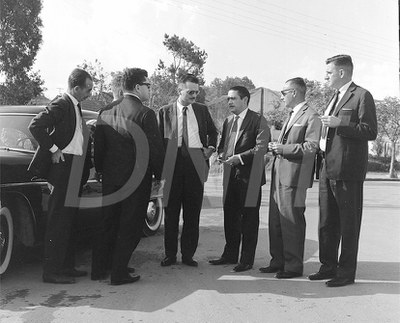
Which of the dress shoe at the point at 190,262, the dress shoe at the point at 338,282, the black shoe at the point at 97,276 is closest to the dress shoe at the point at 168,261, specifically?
the dress shoe at the point at 190,262

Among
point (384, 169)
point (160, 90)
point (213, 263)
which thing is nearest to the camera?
point (213, 263)

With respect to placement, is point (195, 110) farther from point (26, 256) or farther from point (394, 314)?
point (394, 314)

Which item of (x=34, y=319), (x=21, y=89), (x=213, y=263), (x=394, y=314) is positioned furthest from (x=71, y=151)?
(x=21, y=89)

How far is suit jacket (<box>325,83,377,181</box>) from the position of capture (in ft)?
14.8

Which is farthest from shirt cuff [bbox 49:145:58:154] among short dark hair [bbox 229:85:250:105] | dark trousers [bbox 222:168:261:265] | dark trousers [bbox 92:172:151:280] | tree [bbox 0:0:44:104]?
tree [bbox 0:0:44:104]

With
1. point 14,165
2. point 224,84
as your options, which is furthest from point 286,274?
point 224,84

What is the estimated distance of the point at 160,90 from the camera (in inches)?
1464

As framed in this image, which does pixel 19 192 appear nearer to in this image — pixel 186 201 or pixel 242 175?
pixel 186 201

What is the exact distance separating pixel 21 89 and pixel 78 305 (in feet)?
82.5

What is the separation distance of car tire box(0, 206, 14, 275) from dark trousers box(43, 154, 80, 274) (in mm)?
325

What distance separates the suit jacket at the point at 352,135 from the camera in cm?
450

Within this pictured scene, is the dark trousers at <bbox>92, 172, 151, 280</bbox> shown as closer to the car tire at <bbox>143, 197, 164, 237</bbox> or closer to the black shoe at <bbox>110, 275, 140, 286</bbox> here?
the black shoe at <bbox>110, 275, 140, 286</bbox>

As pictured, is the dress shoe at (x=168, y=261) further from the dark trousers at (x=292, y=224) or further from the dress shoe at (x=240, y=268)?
the dark trousers at (x=292, y=224)

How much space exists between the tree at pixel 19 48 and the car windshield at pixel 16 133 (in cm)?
2247
